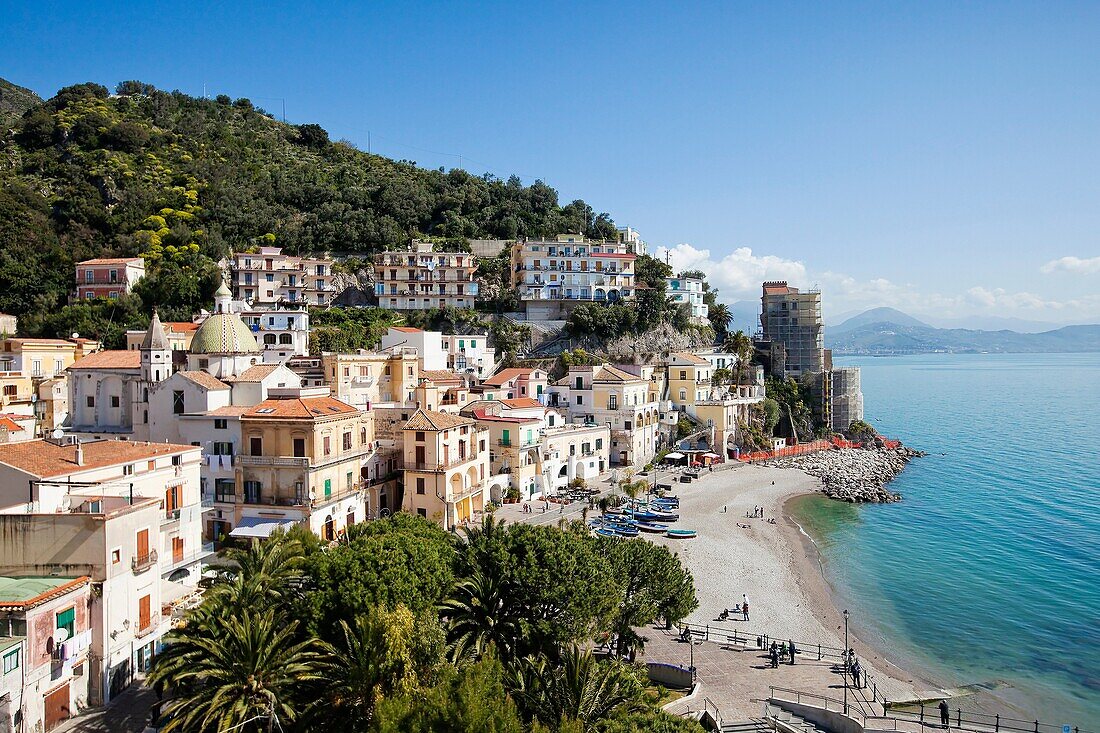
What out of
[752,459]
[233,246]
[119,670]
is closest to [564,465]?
[752,459]

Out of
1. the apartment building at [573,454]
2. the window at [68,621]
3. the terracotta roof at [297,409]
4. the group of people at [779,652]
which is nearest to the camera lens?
the window at [68,621]

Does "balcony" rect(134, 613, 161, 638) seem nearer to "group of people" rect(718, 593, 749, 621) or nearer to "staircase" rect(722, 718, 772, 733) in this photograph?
"staircase" rect(722, 718, 772, 733)

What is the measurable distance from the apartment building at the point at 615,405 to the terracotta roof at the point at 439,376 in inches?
369

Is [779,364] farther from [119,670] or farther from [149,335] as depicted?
[119,670]

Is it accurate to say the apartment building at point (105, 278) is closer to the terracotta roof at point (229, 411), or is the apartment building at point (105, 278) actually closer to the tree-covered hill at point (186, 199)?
the tree-covered hill at point (186, 199)

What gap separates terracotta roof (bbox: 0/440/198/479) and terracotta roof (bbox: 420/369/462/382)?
87.9 feet

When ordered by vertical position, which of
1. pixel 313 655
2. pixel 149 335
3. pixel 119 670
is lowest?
pixel 119 670

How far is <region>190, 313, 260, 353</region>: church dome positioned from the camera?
1779 inches

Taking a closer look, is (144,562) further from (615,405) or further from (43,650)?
(615,405)

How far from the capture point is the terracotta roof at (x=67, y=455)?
75.4 feet

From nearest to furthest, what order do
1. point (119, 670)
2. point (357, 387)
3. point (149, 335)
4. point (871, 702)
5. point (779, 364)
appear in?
point (119, 670)
point (871, 702)
point (149, 335)
point (357, 387)
point (779, 364)

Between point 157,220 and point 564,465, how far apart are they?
56.0 metres

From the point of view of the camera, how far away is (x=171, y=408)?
38781 millimetres

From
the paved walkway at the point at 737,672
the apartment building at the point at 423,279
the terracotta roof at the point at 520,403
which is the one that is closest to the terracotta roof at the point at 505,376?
the terracotta roof at the point at 520,403
